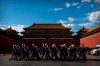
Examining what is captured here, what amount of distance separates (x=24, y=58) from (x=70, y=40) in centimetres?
3348

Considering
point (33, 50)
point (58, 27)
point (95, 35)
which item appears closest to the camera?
point (33, 50)

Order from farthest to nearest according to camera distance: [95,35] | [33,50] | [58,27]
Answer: [58,27] < [95,35] < [33,50]

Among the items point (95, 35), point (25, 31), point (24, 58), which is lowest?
point (24, 58)

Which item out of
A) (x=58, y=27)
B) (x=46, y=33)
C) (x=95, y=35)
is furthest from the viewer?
(x=58, y=27)

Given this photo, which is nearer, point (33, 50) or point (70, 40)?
point (33, 50)

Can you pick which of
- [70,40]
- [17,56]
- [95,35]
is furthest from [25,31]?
[17,56]

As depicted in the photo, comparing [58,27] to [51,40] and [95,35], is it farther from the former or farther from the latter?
[95,35]

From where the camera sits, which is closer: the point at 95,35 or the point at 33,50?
the point at 33,50

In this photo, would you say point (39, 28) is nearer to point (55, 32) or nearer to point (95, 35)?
point (55, 32)

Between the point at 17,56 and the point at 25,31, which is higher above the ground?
the point at 25,31

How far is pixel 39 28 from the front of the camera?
59.3m

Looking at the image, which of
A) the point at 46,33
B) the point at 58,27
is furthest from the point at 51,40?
the point at 58,27

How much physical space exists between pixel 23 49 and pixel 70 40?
1328 inches

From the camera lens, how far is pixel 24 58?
2056 cm
